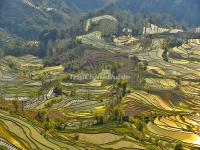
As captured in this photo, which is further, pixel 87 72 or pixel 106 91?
pixel 87 72

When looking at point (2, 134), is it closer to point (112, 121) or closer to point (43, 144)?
point (43, 144)

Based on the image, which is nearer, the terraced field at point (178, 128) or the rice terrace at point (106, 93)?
the rice terrace at point (106, 93)

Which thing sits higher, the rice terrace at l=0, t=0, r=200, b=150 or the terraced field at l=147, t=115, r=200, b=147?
the rice terrace at l=0, t=0, r=200, b=150

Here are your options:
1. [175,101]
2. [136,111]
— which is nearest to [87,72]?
[175,101]

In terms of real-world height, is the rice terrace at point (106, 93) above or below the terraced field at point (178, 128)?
above

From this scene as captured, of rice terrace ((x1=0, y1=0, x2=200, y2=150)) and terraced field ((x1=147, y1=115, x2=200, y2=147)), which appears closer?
rice terrace ((x1=0, y1=0, x2=200, y2=150))

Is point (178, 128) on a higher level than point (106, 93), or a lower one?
lower

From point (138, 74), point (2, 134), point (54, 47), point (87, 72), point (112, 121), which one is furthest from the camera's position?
point (54, 47)

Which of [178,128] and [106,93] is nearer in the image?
[178,128]
